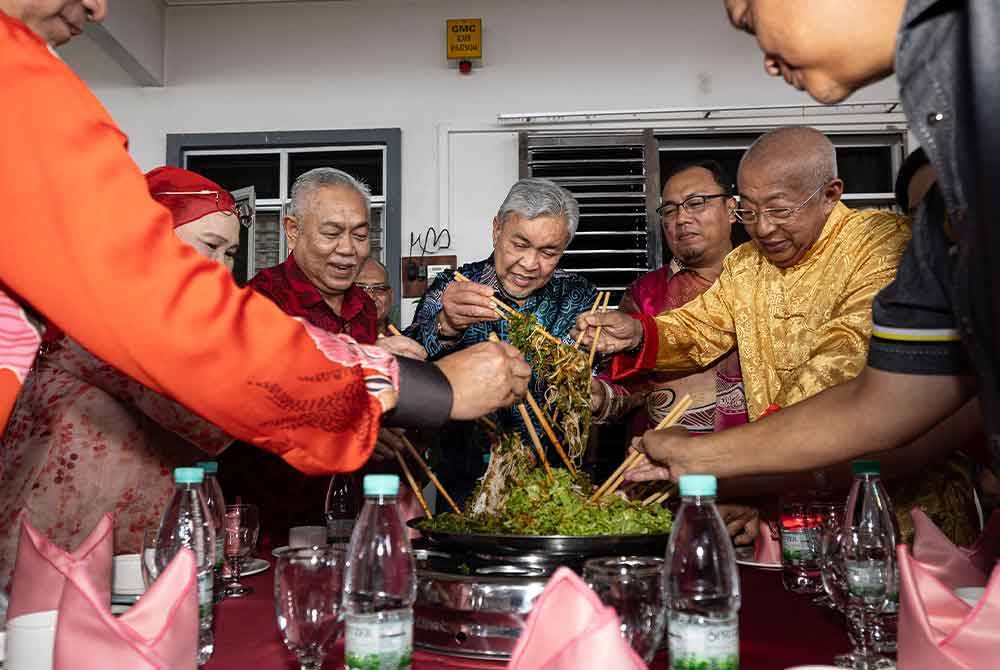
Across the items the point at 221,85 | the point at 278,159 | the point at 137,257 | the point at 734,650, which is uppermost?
the point at 221,85

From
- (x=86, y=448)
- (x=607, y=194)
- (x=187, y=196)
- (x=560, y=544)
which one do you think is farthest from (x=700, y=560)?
(x=607, y=194)

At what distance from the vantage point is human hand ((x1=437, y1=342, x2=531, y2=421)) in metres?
1.49

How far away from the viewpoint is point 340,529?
196 centimetres

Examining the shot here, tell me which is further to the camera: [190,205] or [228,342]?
[190,205]

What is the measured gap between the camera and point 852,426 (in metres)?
1.65

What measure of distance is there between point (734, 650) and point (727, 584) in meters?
0.14

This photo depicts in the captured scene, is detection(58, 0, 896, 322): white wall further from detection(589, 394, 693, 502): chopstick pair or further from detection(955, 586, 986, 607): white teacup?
detection(955, 586, 986, 607): white teacup

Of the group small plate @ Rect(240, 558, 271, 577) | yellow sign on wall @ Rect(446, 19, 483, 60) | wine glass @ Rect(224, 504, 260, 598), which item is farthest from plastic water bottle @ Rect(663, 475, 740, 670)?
yellow sign on wall @ Rect(446, 19, 483, 60)

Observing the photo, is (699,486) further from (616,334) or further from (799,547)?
(616,334)

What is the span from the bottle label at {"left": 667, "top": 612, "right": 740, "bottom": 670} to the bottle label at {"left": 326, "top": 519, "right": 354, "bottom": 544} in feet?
3.54

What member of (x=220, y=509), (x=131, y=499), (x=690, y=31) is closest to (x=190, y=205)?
(x=131, y=499)

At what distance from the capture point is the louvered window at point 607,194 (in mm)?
5258

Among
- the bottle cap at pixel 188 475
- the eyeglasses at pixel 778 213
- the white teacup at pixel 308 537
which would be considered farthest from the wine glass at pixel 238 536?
the eyeglasses at pixel 778 213

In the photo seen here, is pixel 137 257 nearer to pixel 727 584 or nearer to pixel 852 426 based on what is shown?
pixel 727 584
